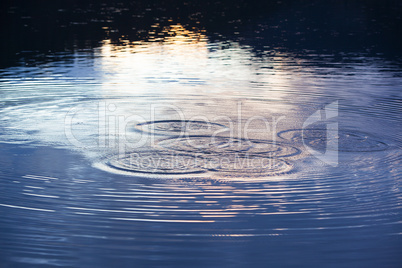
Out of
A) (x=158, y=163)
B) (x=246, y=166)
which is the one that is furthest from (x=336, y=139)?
(x=158, y=163)

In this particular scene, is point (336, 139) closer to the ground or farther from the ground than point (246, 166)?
farther from the ground

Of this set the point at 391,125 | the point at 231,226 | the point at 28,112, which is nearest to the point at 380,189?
the point at 231,226

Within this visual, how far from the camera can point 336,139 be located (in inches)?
404

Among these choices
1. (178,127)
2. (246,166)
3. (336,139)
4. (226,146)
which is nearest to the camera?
(246,166)

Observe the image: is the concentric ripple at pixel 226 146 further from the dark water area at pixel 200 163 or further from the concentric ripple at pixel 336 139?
the concentric ripple at pixel 336 139

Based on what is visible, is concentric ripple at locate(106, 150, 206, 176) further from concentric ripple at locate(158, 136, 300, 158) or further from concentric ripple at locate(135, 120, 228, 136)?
concentric ripple at locate(135, 120, 228, 136)

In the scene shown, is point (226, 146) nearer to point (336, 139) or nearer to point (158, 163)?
point (158, 163)

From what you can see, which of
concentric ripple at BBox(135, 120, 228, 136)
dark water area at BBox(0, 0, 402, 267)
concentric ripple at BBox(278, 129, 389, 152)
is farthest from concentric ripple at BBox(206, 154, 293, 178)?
concentric ripple at BBox(135, 120, 228, 136)

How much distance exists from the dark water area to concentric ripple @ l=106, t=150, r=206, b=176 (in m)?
0.04

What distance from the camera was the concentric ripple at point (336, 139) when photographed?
974cm

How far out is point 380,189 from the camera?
779cm

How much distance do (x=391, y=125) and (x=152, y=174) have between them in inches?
200

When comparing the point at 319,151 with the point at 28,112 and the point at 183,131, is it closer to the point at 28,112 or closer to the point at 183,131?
the point at 183,131

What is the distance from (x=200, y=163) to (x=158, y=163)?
60 centimetres
